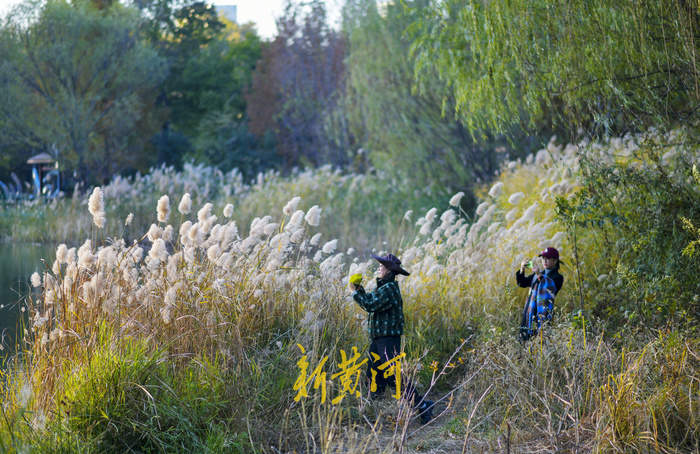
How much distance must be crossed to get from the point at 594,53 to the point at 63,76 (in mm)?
21407

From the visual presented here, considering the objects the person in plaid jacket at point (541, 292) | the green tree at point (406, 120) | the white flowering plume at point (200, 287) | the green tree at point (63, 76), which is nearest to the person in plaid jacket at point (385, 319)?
the white flowering plume at point (200, 287)

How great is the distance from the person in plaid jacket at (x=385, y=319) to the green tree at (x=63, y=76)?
20246 millimetres

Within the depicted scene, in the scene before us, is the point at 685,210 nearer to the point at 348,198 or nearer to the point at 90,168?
the point at 348,198

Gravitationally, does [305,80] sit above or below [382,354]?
above

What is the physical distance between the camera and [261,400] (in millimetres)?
4777

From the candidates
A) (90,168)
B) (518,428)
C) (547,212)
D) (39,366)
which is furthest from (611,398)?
(90,168)

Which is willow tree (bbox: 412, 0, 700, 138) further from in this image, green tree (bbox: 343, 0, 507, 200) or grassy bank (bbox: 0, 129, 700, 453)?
green tree (bbox: 343, 0, 507, 200)

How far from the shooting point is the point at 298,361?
4672 millimetres

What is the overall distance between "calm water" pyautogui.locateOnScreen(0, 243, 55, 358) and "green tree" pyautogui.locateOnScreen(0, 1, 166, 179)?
927 centimetres

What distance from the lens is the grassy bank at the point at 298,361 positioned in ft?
13.5

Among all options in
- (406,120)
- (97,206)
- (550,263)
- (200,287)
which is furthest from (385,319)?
(406,120)

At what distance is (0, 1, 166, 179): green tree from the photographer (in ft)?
75.4

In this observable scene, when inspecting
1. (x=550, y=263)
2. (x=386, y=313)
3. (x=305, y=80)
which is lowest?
(x=386, y=313)

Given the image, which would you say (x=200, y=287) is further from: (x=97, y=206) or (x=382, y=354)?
(x=382, y=354)
